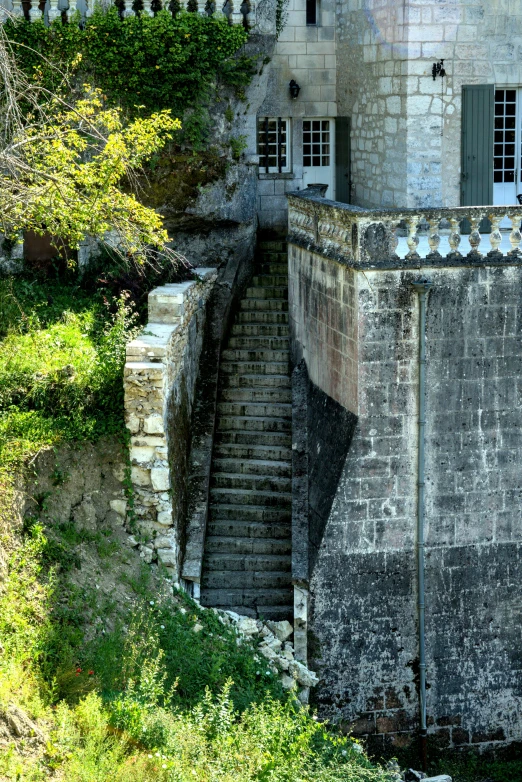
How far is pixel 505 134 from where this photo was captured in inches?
612

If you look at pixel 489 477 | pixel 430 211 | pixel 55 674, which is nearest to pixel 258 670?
pixel 55 674

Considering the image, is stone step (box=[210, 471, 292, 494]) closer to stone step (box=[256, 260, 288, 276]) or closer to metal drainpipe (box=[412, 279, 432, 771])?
metal drainpipe (box=[412, 279, 432, 771])

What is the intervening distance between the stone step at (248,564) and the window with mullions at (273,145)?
25.0ft

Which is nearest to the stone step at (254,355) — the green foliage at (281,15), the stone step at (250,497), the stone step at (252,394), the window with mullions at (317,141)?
the stone step at (252,394)

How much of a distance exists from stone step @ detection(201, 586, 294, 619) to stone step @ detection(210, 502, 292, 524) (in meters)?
0.97

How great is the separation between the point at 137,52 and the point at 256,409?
5239 mm

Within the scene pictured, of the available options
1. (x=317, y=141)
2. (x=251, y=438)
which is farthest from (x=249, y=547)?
(x=317, y=141)

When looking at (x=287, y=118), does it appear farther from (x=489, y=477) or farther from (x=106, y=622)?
(x=106, y=622)

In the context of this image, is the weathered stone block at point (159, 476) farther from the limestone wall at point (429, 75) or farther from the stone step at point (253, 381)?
the limestone wall at point (429, 75)

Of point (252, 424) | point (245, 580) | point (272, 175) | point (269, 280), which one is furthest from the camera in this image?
point (272, 175)

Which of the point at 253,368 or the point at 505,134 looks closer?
the point at 253,368

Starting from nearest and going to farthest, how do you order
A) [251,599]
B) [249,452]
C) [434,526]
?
[434,526] → [251,599] → [249,452]

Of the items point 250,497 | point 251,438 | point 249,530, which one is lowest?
point 249,530

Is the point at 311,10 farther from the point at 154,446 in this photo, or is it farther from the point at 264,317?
the point at 154,446
